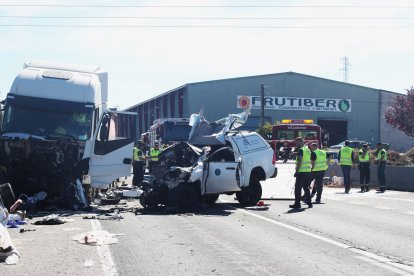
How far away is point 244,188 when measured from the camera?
58.4ft

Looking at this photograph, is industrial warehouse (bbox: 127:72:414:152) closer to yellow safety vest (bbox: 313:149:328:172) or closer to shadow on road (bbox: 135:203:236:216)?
yellow safety vest (bbox: 313:149:328:172)

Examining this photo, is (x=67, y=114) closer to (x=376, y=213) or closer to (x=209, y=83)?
(x=376, y=213)

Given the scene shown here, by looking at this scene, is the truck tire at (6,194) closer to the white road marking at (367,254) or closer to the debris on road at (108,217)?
the debris on road at (108,217)

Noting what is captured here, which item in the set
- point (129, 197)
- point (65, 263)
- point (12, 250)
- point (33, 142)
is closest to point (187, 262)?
point (65, 263)

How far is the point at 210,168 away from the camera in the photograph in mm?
16594

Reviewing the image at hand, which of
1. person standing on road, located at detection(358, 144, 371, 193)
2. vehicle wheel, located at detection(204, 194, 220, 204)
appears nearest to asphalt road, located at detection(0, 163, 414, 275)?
vehicle wheel, located at detection(204, 194, 220, 204)

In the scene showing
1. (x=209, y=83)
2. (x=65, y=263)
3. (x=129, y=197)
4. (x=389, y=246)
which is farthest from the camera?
(x=209, y=83)

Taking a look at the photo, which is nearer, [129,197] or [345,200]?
[129,197]

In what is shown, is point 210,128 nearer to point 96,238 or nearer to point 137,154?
point 137,154

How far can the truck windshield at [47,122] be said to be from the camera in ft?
51.3

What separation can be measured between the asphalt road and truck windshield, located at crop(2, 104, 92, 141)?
204 cm

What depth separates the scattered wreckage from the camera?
53.1 ft

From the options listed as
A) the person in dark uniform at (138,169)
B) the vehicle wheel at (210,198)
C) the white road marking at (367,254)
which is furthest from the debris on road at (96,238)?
the person in dark uniform at (138,169)

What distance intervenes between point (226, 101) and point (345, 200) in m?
42.4
